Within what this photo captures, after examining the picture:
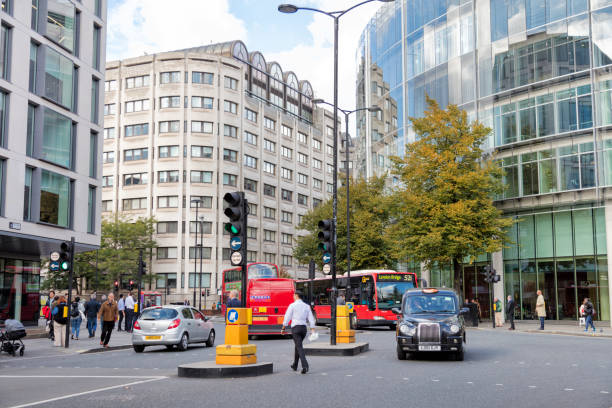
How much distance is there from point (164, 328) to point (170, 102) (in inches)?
2612

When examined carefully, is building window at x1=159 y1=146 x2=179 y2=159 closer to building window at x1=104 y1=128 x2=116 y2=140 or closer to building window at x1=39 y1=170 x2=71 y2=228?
building window at x1=104 y1=128 x2=116 y2=140

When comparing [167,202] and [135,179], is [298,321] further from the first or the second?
[135,179]

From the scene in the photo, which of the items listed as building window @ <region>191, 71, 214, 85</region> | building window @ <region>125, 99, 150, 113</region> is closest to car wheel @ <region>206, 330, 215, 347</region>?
building window @ <region>191, 71, 214, 85</region>

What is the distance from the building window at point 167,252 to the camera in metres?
82.5

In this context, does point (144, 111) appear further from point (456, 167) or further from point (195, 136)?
point (456, 167)

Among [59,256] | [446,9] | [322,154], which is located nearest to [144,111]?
[322,154]

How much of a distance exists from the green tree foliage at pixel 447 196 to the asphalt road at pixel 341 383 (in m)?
18.6

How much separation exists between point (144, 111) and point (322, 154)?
31793mm

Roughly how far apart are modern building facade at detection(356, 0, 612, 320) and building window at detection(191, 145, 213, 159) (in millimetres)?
41424

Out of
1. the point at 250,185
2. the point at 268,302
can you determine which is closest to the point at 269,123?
the point at 250,185

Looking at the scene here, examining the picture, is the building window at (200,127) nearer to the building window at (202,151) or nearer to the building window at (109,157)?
the building window at (202,151)

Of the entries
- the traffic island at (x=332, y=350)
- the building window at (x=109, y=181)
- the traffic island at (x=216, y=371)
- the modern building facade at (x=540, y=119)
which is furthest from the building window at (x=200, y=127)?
the traffic island at (x=216, y=371)

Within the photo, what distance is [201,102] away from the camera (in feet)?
278

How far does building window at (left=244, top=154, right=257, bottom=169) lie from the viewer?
292 feet
